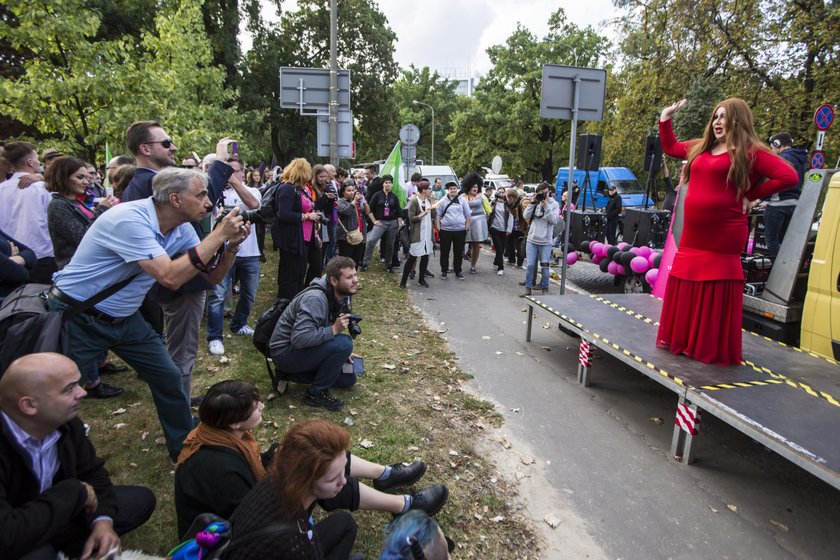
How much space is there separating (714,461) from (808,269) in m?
2.33

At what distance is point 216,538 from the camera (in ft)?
6.63

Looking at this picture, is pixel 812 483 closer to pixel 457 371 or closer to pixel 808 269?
pixel 808 269

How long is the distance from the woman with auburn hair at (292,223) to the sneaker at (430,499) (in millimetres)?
3842

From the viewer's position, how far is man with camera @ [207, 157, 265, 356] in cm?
575

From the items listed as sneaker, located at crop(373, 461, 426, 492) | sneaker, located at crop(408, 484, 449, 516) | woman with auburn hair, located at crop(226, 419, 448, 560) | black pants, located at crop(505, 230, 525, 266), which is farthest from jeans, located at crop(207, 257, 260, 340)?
black pants, located at crop(505, 230, 525, 266)

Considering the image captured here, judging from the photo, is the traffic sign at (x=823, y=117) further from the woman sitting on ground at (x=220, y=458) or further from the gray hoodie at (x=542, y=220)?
the woman sitting on ground at (x=220, y=458)

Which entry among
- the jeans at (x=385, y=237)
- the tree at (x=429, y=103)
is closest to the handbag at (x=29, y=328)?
the jeans at (x=385, y=237)

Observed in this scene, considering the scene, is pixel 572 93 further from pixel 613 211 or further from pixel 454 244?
pixel 613 211

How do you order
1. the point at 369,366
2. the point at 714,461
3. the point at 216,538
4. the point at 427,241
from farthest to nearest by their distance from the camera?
the point at 427,241 → the point at 369,366 → the point at 714,461 → the point at 216,538

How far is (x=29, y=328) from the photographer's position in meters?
2.54

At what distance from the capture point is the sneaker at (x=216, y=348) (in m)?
5.75

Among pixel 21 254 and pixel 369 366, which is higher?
pixel 21 254

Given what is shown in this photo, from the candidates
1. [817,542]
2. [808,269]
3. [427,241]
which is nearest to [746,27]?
[427,241]

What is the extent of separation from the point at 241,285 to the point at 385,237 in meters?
4.99
